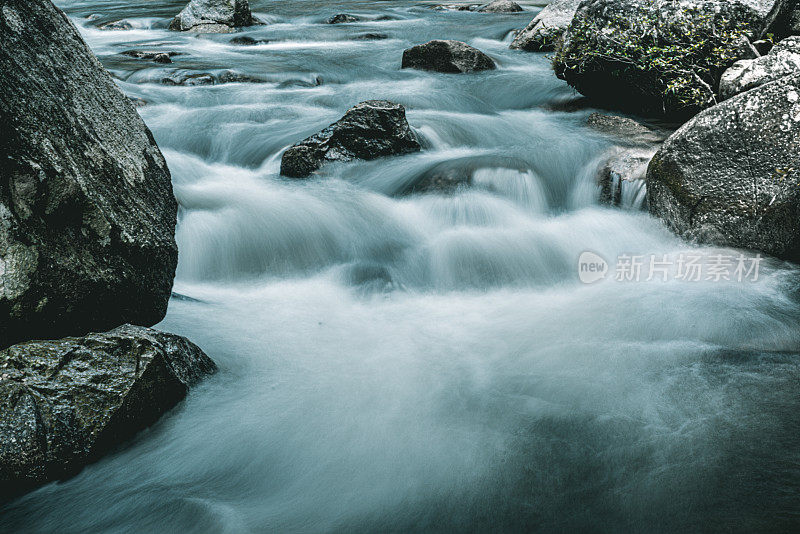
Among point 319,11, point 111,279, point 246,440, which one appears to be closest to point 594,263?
point 246,440

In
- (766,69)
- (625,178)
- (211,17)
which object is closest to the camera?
(766,69)

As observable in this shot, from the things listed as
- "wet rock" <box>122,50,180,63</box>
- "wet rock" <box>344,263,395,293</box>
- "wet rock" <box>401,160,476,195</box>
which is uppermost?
"wet rock" <box>122,50,180,63</box>

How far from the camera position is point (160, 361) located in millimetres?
3189

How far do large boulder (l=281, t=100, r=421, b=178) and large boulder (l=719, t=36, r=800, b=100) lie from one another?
351 cm

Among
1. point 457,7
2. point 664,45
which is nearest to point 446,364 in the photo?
point 664,45

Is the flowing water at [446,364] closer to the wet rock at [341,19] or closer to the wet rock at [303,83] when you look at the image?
the wet rock at [303,83]

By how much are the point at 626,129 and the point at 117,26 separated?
14.6 metres

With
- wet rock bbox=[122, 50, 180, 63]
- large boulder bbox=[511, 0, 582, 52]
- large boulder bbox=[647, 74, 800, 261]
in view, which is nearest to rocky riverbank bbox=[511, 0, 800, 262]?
large boulder bbox=[647, 74, 800, 261]

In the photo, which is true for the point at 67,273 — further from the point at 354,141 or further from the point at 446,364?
the point at 354,141

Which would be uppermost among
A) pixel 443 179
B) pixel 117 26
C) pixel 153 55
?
pixel 117 26

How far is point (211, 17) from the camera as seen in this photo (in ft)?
51.1

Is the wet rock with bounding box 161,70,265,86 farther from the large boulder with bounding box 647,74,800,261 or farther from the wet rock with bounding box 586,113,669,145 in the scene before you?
the large boulder with bounding box 647,74,800,261

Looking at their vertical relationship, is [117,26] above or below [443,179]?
above

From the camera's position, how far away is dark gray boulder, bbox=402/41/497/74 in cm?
1089
